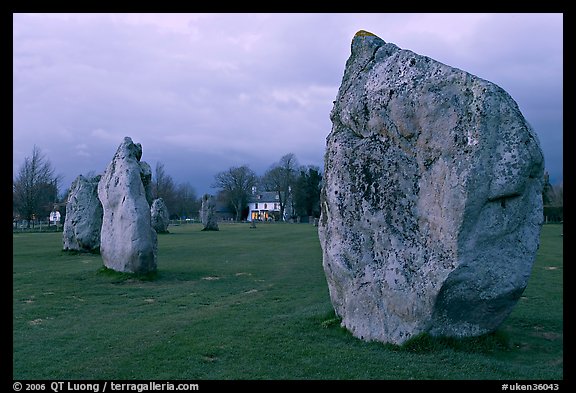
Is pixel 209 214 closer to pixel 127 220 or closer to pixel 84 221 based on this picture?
pixel 84 221

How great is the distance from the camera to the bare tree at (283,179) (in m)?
94.8

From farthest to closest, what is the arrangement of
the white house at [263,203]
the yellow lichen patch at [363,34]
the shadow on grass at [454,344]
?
the white house at [263,203], the yellow lichen patch at [363,34], the shadow on grass at [454,344]

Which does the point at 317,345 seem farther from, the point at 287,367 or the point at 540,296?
the point at 540,296

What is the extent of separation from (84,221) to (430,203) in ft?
60.7

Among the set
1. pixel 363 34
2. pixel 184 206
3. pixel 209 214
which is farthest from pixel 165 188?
pixel 363 34

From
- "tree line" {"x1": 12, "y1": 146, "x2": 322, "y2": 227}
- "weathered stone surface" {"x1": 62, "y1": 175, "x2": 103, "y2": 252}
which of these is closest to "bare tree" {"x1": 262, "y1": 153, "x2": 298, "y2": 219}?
"tree line" {"x1": 12, "y1": 146, "x2": 322, "y2": 227}

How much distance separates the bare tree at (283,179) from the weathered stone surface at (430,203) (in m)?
82.8

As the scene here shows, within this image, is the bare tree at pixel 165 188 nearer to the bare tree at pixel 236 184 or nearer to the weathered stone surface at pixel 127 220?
the bare tree at pixel 236 184

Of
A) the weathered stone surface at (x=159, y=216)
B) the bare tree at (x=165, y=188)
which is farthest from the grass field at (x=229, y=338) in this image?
the bare tree at (x=165, y=188)

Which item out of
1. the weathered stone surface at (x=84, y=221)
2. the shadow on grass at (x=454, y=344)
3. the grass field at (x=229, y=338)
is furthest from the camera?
the weathered stone surface at (x=84, y=221)

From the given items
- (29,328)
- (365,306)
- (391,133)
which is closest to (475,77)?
(391,133)

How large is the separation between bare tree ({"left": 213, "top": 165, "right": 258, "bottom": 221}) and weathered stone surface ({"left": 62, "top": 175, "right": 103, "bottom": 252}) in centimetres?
7339

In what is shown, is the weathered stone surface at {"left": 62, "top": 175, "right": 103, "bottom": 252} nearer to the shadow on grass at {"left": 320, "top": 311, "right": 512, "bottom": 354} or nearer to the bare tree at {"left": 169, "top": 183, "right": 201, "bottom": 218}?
the shadow on grass at {"left": 320, "top": 311, "right": 512, "bottom": 354}

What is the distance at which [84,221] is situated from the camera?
73.2ft
